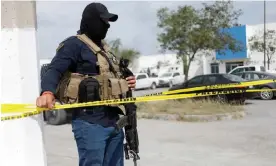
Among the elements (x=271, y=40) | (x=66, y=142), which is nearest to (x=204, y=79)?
(x=66, y=142)

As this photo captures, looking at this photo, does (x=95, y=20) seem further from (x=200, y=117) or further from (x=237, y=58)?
(x=237, y=58)

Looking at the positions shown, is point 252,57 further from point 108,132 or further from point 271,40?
point 108,132

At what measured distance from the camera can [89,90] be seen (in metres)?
3.13

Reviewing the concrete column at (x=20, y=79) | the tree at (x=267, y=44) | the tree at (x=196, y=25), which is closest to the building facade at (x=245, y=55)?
the tree at (x=267, y=44)

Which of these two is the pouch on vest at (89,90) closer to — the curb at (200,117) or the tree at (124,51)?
the curb at (200,117)

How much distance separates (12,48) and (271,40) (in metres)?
38.3

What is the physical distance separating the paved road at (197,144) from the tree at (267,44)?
28779 mm

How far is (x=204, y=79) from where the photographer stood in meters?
17.2

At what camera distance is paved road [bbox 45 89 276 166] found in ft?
20.5

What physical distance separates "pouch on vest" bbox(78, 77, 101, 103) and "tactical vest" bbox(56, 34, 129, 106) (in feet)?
0.09

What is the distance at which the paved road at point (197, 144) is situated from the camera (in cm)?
625

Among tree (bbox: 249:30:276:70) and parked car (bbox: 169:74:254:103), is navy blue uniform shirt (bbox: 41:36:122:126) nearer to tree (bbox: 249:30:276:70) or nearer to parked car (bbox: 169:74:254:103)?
parked car (bbox: 169:74:254:103)

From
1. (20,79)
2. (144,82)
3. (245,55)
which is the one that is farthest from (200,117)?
(245,55)

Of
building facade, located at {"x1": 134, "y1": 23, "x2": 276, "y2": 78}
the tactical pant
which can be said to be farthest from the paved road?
building facade, located at {"x1": 134, "y1": 23, "x2": 276, "y2": 78}
